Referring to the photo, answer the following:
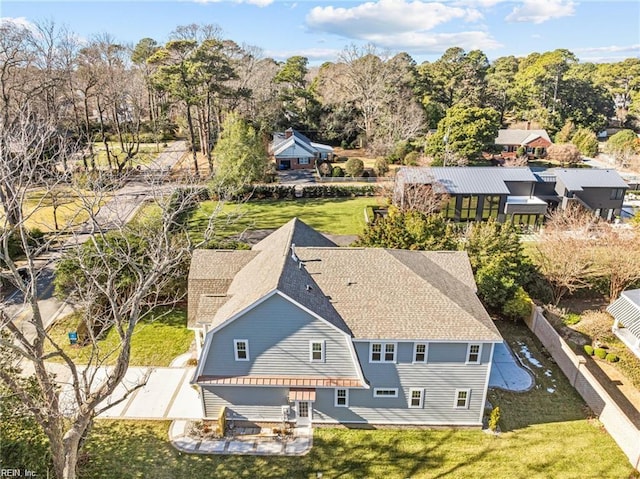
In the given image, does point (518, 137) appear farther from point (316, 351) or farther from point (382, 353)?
point (316, 351)

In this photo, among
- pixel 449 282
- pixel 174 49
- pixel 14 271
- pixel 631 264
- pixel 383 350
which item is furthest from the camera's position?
pixel 174 49

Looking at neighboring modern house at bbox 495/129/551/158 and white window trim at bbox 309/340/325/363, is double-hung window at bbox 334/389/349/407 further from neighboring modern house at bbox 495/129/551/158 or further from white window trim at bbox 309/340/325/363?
neighboring modern house at bbox 495/129/551/158

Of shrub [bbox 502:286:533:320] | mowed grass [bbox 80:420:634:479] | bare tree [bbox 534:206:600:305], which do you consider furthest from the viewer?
bare tree [bbox 534:206:600:305]

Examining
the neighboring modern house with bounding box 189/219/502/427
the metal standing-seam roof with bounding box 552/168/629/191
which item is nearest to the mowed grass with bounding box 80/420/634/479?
the neighboring modern house with bounding box 189/219/502/427

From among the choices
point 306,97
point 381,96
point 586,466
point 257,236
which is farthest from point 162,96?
point 586,466

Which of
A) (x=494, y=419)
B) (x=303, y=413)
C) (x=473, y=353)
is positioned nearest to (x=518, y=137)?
(x=473, y=353)

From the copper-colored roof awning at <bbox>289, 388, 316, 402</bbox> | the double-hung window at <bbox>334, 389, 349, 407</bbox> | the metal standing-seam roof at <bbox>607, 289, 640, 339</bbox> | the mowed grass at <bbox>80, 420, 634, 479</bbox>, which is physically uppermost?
the metal standing-seam roof at <bbox>607, 289, 640, 339</bbox>

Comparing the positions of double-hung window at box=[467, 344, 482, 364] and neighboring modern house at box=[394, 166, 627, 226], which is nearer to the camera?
double-hung window at box=[467, 344, 482, 364]

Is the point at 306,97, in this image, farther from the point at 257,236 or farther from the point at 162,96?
the point at 257,236
